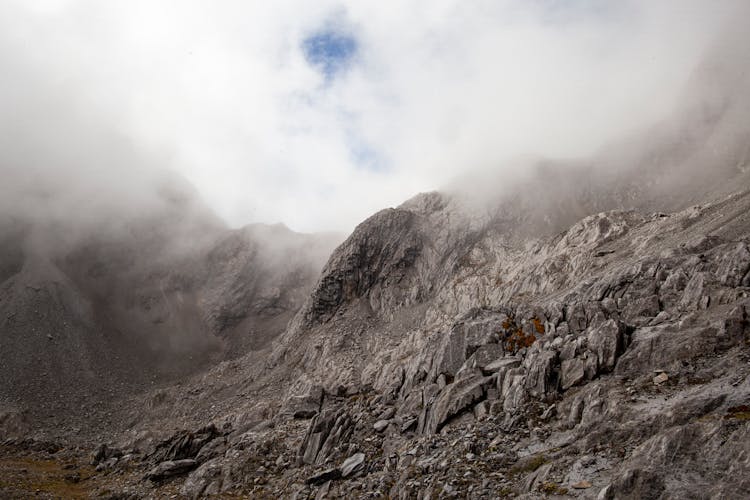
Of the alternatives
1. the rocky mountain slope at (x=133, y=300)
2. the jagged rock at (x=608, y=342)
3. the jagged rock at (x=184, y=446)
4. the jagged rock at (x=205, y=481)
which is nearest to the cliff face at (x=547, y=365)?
the jagged rock at (x=608, y=342)

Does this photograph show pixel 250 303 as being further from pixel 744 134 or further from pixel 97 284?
pixel 744 134

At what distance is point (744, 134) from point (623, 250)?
40.9 metres

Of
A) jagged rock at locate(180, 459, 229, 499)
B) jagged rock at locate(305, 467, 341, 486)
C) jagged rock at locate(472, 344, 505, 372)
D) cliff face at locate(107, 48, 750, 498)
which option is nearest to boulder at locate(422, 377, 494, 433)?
cliff face at locate(107, 48, 750, 498)

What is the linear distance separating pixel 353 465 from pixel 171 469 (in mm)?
22971

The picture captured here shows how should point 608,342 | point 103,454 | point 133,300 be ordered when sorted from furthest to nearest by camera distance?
point 133,300
point 103,454
point 608,342

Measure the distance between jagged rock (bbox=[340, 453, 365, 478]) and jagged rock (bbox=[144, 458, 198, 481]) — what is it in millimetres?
20817

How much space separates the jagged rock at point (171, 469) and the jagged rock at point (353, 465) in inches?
820

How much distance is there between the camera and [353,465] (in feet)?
103

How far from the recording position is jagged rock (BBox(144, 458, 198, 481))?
43.2 metres

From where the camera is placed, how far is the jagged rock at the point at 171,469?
1700 inches

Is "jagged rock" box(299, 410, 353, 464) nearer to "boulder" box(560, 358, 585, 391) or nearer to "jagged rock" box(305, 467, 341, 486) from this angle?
"jagged rock" box(305, 467, 341, 486)

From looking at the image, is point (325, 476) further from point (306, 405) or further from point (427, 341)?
point (427, 341)

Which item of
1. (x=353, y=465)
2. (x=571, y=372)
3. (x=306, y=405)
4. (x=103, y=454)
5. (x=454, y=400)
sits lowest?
(x=353, y=465)

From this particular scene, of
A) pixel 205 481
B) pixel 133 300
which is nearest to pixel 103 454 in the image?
pixel 205 481
